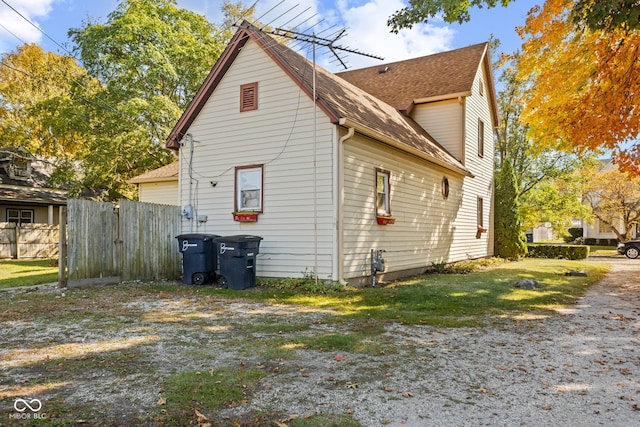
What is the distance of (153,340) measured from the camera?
5.47 m

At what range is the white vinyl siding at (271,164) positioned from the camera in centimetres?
1015

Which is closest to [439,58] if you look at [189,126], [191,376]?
[189,126]

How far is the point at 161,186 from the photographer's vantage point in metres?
18.1

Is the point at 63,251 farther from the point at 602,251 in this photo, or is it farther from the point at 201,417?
the point at 602,251

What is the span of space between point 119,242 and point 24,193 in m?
17.2

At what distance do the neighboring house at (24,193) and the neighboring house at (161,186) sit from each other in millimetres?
8747

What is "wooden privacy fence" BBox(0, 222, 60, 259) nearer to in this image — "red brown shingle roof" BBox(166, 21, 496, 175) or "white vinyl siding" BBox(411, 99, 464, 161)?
"red brown shingle roof" BBox(166, 21, 496, 175)

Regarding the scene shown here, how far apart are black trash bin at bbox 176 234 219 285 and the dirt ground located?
325 cm

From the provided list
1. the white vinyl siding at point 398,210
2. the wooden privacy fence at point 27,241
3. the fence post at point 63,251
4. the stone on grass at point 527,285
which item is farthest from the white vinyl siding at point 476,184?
the wooden privacy fence at point 27,241

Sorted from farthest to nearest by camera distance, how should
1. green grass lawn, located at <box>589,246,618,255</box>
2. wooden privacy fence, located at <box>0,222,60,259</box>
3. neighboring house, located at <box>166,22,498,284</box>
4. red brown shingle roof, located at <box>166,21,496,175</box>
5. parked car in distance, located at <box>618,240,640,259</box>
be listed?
green grass lawn, located at <box>589,246,618,255</box>
parked car in distance, located at <box>618,240,640,259</box>
wooden privacy fence, located at <box>0,222,60,259</box>
red brown shingle roof, located at <box>166,21,496,175</box>
neighboring house, located at <box>166,22,498,284</box>

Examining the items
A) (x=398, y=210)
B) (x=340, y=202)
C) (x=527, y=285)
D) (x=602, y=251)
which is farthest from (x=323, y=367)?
(x=602, y=251)

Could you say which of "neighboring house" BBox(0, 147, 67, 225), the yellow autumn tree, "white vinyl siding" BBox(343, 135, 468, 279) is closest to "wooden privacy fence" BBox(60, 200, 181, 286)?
"white vinyl siding" BBox(343, 135, 468, 279)

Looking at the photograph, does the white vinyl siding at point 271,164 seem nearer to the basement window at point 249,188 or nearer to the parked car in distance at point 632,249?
the basement window at point 249,188

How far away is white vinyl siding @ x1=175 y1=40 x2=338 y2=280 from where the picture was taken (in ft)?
33.3
